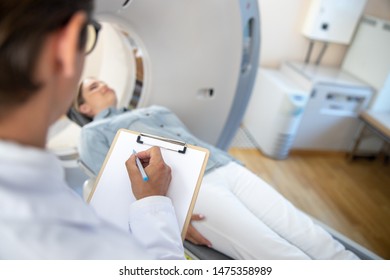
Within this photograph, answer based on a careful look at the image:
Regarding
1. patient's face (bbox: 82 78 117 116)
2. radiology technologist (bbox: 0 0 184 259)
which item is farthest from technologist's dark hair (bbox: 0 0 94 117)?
patient's face (bbox: 82 78 117 116)

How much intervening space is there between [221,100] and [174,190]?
843 millimetres

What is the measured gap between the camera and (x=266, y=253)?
104 cm

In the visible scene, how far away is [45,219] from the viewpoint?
0.42 m

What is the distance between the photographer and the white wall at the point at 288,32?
8.20 ft

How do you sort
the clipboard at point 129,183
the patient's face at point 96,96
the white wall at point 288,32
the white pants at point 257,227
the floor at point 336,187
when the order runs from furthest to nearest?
the white wall at point 288,32
the floor at point 336,187
the patient's face at point 96,96
the white pants at point 257,227
the clipboard at point 129,183

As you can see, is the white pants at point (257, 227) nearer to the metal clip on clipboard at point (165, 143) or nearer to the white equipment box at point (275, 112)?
the metal clip on clipboard at point (165, 143)

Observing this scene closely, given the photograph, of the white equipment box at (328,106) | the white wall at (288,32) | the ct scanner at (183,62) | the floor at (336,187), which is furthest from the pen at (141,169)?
the white wall at (288,32)

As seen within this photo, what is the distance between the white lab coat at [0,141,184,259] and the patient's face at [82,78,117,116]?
0.95 m

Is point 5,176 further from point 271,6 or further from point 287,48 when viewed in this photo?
point 287,48

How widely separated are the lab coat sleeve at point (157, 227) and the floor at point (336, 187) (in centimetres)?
144

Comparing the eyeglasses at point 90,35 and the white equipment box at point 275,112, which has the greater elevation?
the eyeglasses at point 90,35

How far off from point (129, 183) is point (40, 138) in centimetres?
38
